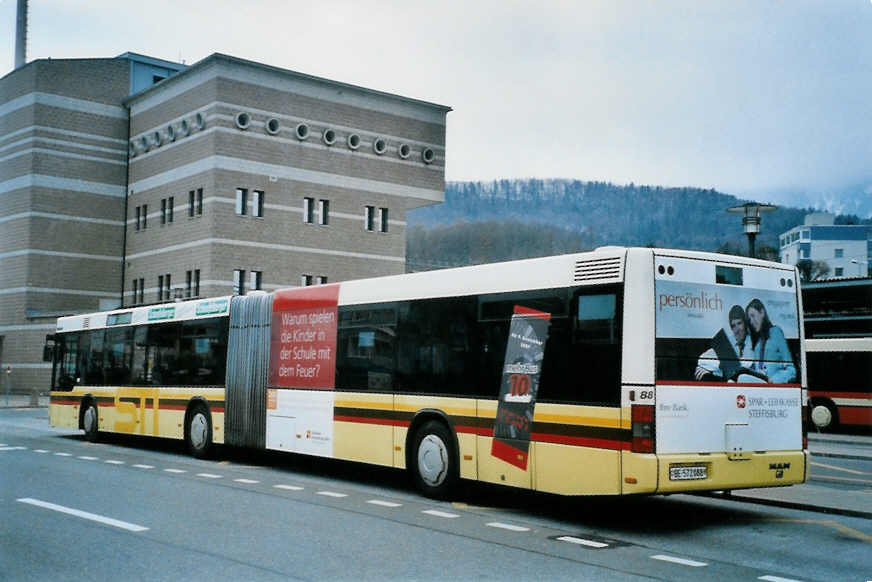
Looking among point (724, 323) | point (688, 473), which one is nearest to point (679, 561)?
point (688, 473)

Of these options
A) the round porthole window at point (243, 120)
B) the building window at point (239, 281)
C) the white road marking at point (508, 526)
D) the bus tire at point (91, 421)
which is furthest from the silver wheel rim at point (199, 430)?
the round porthole window at point (243, 120)

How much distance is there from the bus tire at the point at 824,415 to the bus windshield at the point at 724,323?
753 inches

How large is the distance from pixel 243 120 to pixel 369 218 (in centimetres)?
907

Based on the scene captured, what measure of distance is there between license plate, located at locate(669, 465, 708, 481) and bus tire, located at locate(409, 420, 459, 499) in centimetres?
315

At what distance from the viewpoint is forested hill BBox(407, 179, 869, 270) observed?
6488 centimetres

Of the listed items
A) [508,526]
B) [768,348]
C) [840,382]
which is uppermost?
[768,348]

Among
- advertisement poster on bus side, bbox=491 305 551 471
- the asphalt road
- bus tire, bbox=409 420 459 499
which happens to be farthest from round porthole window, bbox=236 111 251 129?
advertisement poster on bus side, bbox=491 305 551 471

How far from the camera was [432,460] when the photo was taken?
39.5 ft

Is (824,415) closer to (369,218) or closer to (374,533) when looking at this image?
(374,533)

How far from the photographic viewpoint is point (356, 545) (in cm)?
834

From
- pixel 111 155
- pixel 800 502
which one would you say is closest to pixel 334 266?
pixel 111 155

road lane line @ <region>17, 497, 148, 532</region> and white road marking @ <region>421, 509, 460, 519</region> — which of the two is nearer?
road lane line @ <region>17, 497, 148, 532</region>

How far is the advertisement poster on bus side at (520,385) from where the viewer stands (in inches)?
415

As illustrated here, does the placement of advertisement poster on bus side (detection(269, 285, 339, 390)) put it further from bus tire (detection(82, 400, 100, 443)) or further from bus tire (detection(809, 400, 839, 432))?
bus tire (detection(809, 400, 839, 432))
